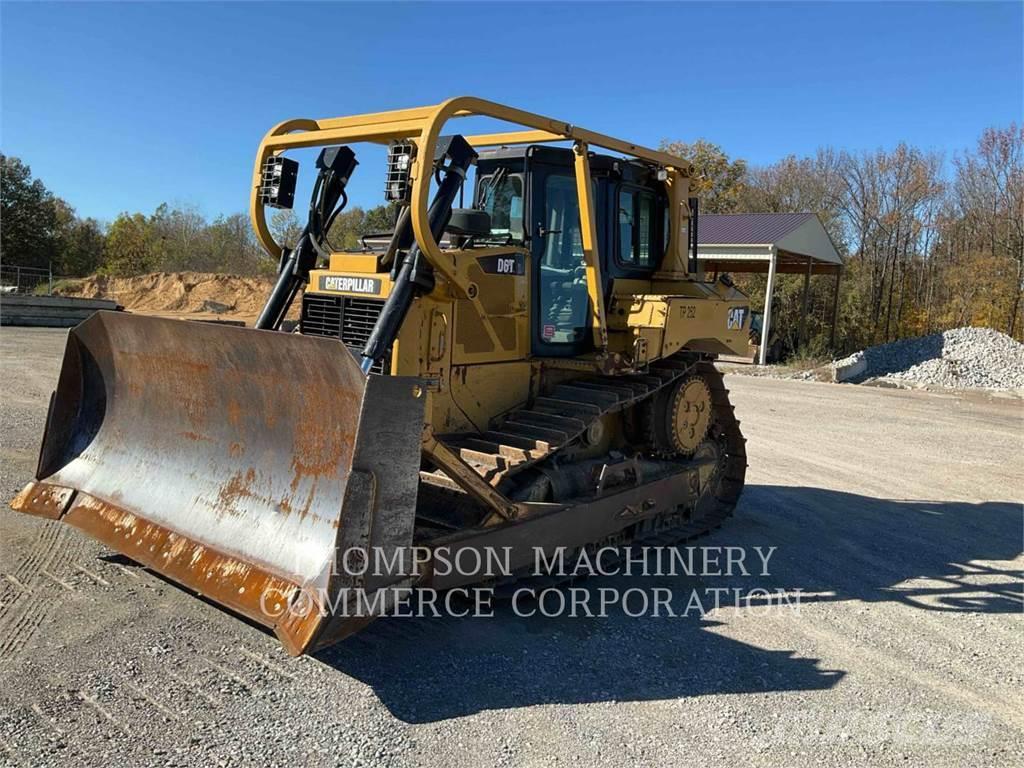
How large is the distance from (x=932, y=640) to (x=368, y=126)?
181 inches

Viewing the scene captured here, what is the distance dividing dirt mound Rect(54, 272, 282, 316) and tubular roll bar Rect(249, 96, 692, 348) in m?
28.3

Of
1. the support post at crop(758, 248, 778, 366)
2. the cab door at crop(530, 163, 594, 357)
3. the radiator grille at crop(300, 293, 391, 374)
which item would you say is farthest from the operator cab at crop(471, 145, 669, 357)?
the support post at crop(758, 248, 778, 366)

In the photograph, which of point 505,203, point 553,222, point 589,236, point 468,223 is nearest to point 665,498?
point 589,236

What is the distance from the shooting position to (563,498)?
5004mm

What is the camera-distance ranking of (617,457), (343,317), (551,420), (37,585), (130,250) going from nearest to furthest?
(37,585)
(343,317)
(551,420)
(617,457)
(130,250)

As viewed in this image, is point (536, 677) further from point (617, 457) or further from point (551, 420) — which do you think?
point (617, 457)

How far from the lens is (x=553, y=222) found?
17.3 feet

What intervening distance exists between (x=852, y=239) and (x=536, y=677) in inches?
1237

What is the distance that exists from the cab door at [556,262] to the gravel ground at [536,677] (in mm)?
1724

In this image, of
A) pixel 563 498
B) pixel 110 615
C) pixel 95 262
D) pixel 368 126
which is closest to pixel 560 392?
pixel 563 498

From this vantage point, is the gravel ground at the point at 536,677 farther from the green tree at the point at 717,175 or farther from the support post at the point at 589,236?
the green tree at the point at 717,175

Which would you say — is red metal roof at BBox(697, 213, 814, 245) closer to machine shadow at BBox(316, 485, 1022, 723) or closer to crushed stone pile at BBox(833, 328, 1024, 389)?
crushed stone pile at BBox(833, 328, 1024, 389)

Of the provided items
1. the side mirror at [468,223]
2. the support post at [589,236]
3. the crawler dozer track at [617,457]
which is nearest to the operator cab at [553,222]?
the support post at [589,236]

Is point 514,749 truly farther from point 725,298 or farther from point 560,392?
point 725,298
